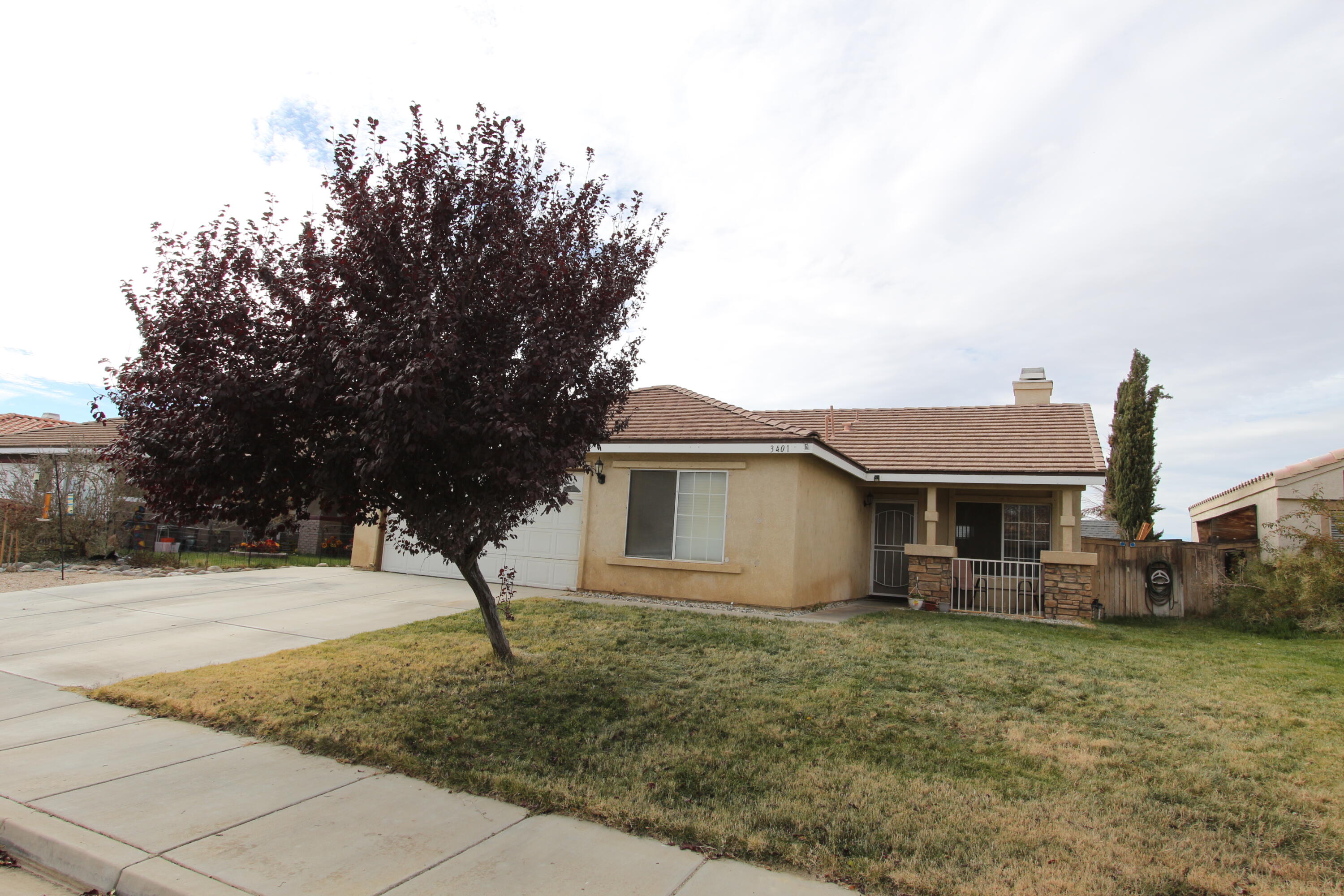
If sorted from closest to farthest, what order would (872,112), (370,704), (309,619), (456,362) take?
(456,362) → (370,704) → (872,112) → (309,619)

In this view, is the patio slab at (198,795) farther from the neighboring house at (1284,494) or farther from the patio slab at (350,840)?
the neighboring house at (1284,494)

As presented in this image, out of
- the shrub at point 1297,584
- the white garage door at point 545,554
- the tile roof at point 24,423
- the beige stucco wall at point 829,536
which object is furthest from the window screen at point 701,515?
the tile roof at point 24,423

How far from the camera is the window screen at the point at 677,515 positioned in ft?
39.5

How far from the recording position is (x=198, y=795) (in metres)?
4.33

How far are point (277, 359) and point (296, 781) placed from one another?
9.64 ft

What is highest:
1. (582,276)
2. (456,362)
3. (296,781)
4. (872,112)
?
(872,112)

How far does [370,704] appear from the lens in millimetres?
5988

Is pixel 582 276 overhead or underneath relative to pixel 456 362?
overhead

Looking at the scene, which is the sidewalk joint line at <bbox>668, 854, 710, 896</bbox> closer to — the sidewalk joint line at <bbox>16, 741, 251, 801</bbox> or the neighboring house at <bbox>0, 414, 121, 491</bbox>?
the sidewalk joint line at <bbox>16, 741, 251, 801</bbox>

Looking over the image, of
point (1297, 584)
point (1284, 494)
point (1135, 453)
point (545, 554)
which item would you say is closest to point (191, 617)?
point (545, 554)

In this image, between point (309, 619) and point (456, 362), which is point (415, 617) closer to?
point (309, 619)

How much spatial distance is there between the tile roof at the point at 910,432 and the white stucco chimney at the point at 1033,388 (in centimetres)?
175

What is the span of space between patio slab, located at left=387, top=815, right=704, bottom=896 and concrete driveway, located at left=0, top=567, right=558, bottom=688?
197 inches

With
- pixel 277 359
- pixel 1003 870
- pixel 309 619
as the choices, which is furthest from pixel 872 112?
pixel 309 619
